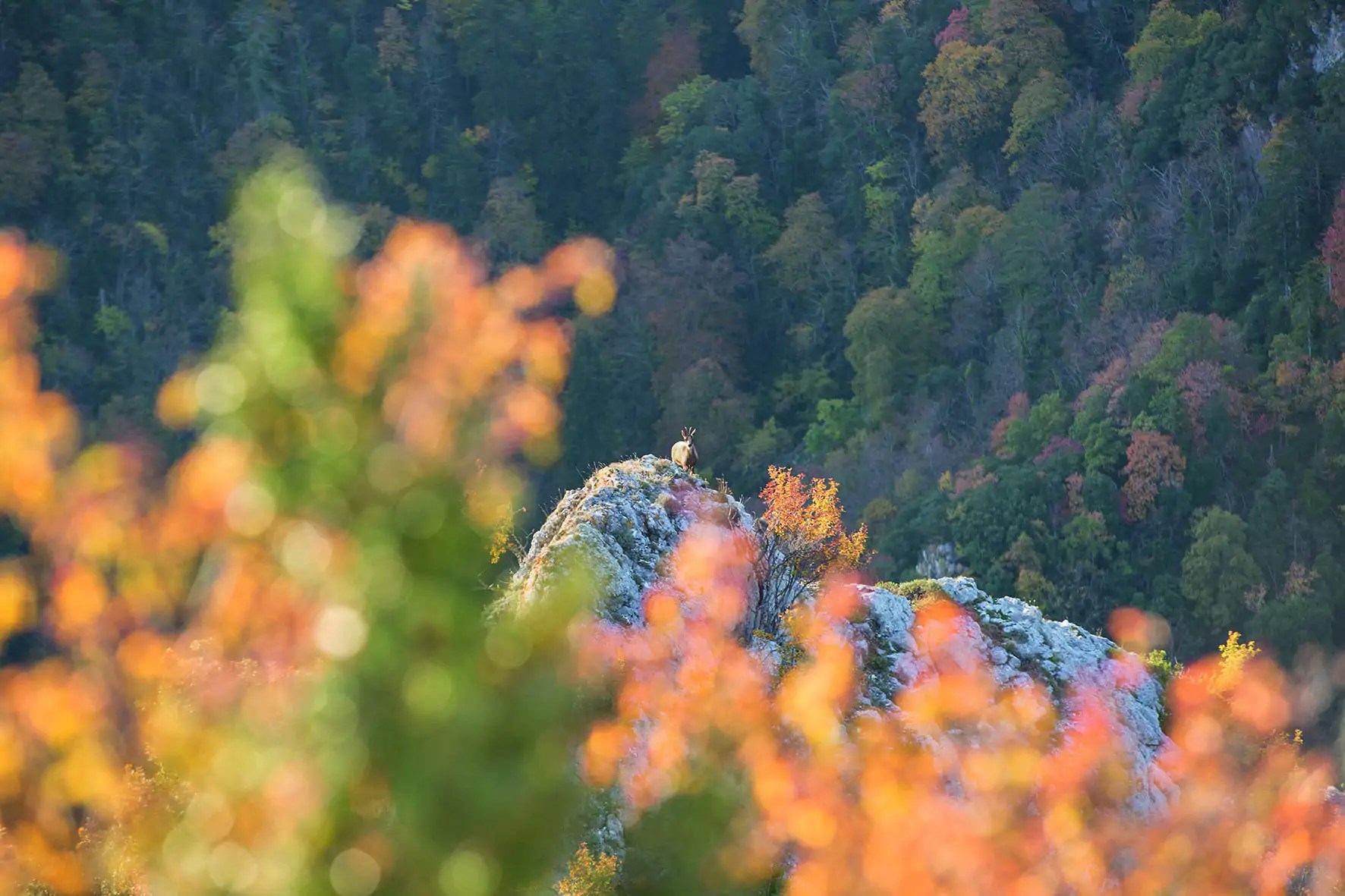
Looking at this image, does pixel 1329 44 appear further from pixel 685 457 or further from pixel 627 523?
pixel 627 523

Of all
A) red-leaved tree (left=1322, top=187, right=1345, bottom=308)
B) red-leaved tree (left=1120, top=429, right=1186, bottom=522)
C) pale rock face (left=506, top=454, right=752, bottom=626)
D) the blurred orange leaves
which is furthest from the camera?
red-leaved tree (left=1322, top=187, right=1345, bottom=308)

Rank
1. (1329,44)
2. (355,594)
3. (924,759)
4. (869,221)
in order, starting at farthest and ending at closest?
(869,221) → (1329,44) → (924,759) → (355,594)

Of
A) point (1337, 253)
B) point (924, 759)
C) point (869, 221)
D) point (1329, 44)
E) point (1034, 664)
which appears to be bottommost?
point (869, 221)

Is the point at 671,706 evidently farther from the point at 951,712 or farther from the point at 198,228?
the point at 198,228

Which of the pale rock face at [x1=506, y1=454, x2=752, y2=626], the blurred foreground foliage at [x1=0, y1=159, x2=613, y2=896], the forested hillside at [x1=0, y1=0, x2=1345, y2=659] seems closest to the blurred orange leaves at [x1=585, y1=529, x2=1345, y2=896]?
the pale rock face at [x1=506, y1=454, x2=752, y2=626]

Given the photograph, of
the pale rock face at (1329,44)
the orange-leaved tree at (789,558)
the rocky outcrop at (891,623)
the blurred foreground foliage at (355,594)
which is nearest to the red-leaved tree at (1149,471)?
the pale rock face at (1329,44)

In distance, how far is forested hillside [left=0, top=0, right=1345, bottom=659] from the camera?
124 feet

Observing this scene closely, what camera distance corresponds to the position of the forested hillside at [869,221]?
37.7m

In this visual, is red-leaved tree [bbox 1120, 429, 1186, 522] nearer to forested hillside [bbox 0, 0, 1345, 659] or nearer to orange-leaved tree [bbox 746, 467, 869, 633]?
forested hillside [bbox 0, 0, 1345, 659]

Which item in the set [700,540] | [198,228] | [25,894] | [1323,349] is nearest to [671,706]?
[700,540]

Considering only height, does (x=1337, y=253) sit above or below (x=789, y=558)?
below

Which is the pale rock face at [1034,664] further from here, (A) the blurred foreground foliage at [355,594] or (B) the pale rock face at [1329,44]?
(B) the pale rock face at [1329,44]

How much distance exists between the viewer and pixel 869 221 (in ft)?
175

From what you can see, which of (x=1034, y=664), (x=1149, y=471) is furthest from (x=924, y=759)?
(x=1149, y=471)
